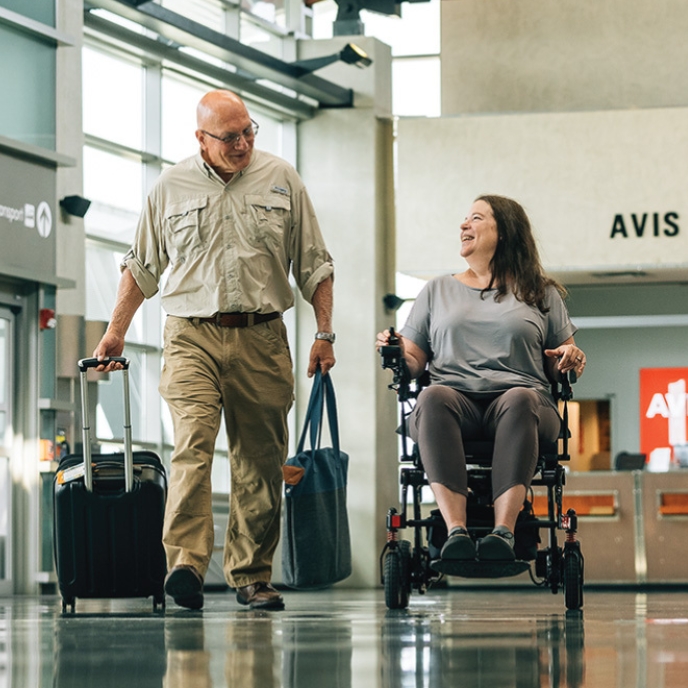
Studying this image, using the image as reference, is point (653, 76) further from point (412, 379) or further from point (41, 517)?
point (412, 379)

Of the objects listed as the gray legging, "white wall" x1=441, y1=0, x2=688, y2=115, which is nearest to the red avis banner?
"white wall" x1=441, y1=0, x2=688, y2=115

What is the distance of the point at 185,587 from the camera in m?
4.05

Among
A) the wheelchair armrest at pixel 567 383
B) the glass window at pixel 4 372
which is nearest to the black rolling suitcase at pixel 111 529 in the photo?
the wheelchair armrest at pixel 567 383

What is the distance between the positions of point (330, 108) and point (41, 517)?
531 cm

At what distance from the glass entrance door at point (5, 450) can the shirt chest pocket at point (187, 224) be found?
204 inches

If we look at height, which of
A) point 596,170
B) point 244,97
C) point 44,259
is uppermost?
point 244,97

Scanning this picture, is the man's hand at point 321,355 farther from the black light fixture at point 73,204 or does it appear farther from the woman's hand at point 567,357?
the black light fixture at point 73,204

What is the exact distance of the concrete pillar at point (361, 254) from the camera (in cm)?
1296

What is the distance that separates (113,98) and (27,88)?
1600mm

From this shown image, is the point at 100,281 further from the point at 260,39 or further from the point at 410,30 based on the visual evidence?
the point at 410,30

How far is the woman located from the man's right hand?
0.78m

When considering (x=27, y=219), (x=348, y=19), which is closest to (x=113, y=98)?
(x=27, y=219)

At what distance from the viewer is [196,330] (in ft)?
14.4

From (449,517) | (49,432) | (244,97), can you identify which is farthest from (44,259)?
(449,517)
